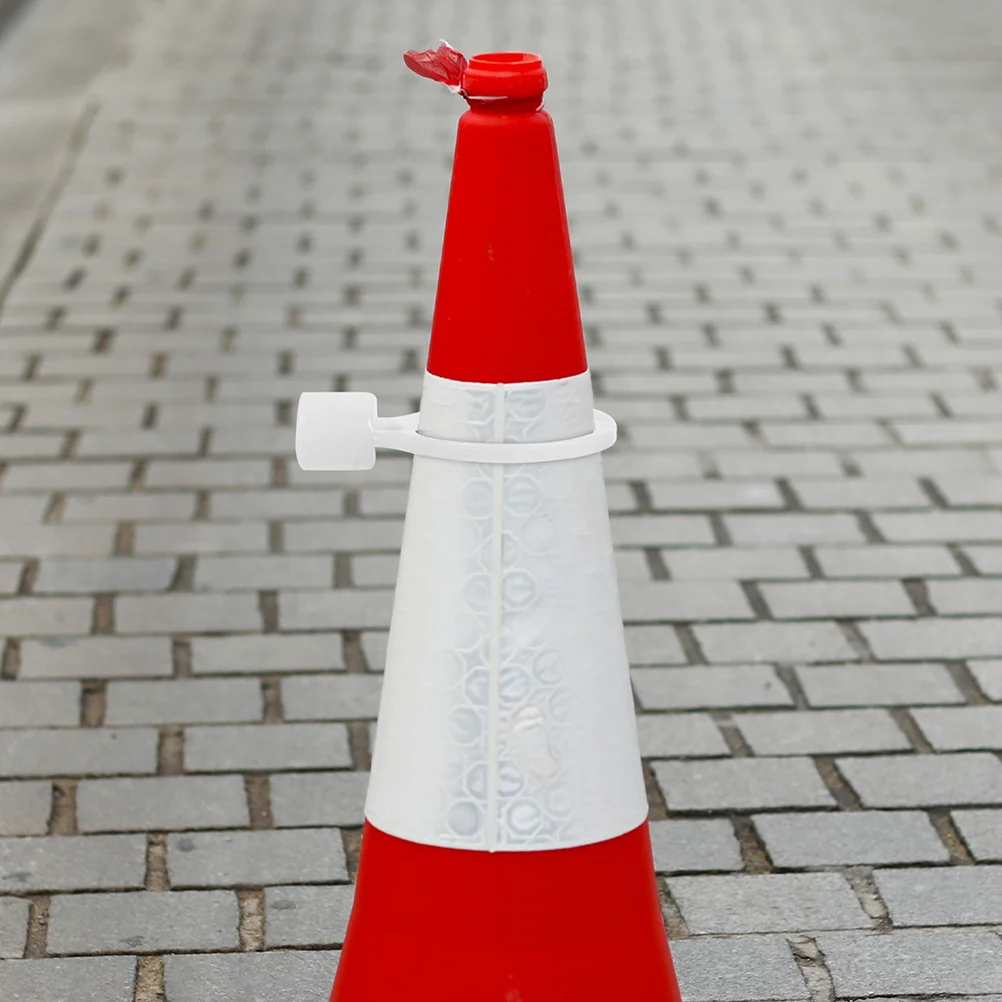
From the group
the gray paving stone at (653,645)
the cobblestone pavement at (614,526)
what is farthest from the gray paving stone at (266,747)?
the gray paving stone at (653,645)

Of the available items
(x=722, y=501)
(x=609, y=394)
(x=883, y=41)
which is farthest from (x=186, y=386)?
(x=883, y=41)

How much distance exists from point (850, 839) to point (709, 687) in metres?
0.66

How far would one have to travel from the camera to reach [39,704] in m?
3.62

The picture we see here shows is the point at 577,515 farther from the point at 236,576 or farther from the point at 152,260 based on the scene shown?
the point at 152,260

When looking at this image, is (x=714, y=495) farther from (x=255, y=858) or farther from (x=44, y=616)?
(x=255, y=858)

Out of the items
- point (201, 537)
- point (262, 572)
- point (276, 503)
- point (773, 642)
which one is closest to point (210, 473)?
point (276, 503)

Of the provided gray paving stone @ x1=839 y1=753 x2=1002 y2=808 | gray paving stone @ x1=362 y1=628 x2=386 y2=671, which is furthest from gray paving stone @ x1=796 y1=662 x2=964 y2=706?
gray paving stone @ x1=362 y1=628 x2=386 y2=671

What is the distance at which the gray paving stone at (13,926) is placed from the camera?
2.75 metres

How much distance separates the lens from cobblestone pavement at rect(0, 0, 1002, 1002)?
115 inches

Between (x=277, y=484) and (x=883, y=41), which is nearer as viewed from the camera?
(x=277, y=484)

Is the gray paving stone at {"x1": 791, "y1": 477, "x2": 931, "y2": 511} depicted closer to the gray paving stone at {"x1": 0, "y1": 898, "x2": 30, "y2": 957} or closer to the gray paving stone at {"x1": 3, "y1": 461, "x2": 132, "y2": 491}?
the gray paving stone at {"x1": 3, "y1": 461, "x2": 132, "y2": 491}

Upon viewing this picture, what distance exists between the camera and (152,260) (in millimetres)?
7141

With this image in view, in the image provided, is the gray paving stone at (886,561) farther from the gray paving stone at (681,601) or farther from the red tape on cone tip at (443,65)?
the red tape on cone tip at (443,65)

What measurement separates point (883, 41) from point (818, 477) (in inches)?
311
